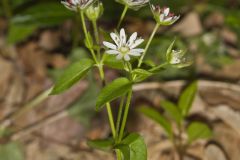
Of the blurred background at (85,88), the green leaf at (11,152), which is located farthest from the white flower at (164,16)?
the green leaf at (11,152)

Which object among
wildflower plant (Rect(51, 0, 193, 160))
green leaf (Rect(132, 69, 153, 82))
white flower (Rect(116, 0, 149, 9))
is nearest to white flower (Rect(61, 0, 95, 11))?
wildflower plant (Rect(51, 0, 193, 160))

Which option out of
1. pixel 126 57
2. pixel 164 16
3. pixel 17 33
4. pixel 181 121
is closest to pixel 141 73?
pixel 126 57

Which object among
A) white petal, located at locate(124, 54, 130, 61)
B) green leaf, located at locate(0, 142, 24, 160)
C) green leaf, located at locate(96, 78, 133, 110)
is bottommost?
green leaf, located at locate(0, 142, 24, 160)

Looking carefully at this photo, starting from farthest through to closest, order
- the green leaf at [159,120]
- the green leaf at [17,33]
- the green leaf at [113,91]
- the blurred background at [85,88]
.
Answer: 1. the green leaf at [17,33]
2. the blurred background at [85,88]
3. the green leaf at [159,120]
4. the green leaf at [113,91]

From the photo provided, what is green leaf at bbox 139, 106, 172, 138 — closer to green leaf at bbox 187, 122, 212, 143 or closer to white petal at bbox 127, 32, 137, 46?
green leaf at bbox 187, 122, 212, 143

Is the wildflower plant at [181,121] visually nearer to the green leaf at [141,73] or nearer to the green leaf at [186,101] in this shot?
the green leaf at [186,101]

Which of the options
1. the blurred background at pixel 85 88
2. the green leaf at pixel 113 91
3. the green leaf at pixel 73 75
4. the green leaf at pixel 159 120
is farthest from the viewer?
the blurred background at pixel 85 88

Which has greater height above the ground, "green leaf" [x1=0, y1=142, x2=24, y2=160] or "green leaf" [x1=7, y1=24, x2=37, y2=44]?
"green leaf" [x1=7, y1=24, x2=37, y2=44]
